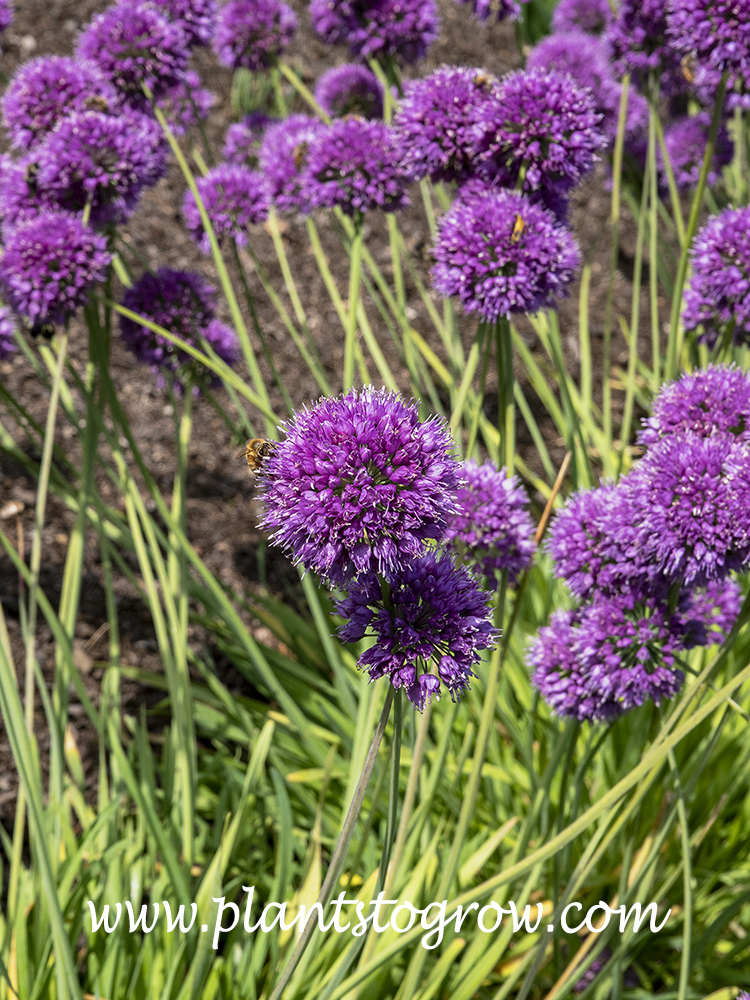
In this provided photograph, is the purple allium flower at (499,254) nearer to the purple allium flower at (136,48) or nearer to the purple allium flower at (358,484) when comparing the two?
the purple allium flower at (358,484)

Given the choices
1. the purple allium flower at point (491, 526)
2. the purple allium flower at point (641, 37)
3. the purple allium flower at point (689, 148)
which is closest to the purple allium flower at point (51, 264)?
the purple allium flower at point (491, 526)

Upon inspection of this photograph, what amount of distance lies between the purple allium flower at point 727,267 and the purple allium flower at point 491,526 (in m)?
0.80

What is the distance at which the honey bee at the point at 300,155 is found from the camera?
2764 mm

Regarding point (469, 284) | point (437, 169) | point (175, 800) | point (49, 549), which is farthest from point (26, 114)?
point (175, 800)

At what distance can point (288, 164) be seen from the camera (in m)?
2.84

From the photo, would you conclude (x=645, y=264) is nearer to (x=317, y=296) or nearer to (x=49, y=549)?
(x=317, y=296)

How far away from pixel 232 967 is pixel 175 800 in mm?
528

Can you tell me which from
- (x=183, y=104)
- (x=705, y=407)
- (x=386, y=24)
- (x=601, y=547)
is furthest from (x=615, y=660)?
(x=183, y=104)


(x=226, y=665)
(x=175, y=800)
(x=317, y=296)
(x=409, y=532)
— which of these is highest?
(x=409, y=532)

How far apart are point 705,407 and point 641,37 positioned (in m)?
1.92

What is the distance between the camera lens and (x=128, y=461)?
4352 mm

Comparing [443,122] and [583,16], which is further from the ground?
[583,16]

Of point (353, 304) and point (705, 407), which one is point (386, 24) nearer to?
point (353, 304)

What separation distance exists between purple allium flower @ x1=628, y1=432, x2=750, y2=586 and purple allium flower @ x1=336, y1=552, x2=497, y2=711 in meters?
0.41
